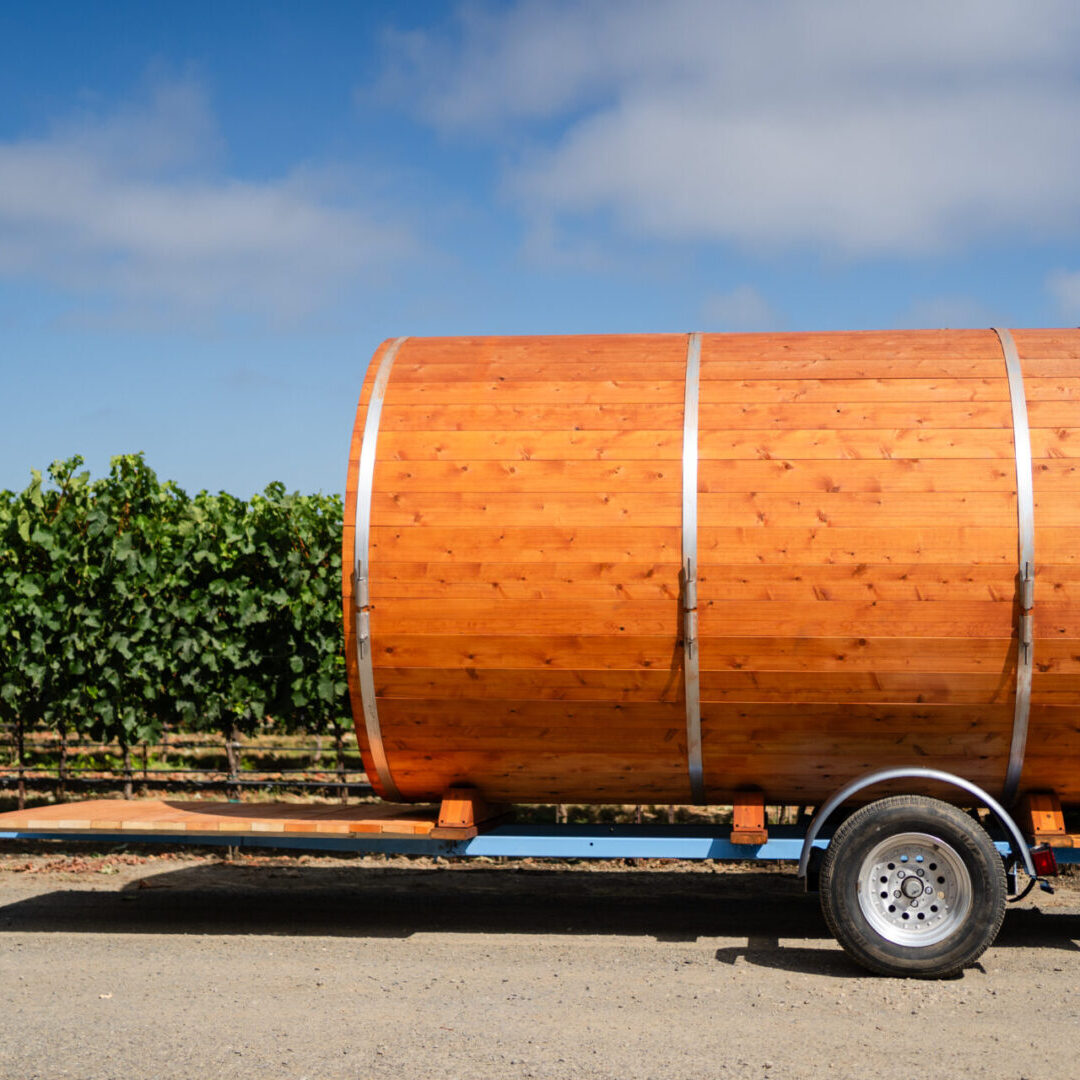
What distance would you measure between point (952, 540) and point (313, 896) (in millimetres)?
5604

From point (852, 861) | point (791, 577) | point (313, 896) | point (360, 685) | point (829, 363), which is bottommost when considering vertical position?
point (313, 896)

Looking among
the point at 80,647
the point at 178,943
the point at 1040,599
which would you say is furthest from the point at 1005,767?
the point at 80,647

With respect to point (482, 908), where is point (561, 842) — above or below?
above

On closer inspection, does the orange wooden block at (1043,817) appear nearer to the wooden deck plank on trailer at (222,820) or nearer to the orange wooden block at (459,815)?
the orange wooden block at (459,815)

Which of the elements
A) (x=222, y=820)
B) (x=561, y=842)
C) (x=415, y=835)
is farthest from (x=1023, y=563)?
(x=222, y=820)

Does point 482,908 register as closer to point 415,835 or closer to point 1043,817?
point 415,835

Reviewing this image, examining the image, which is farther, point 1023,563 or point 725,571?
point 725,571

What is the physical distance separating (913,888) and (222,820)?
415 cm

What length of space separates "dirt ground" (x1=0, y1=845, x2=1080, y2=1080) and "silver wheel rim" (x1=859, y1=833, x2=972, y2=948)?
332 millimetres

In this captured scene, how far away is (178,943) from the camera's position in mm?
8109

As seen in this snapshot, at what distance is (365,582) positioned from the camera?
7711mm

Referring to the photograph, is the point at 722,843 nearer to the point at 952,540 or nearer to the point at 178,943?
the point at 952,540

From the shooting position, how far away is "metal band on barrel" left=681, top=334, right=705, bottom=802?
7.44 metres

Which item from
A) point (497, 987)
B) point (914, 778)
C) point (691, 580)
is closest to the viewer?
point (497, 987)
